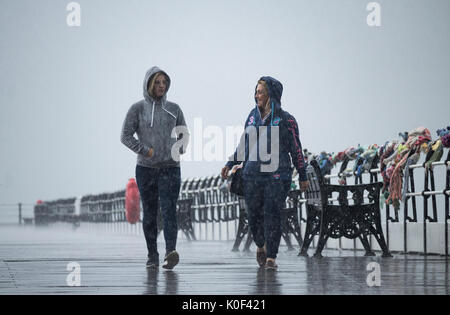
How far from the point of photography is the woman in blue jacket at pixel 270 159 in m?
8.09

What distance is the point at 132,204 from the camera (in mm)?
28094

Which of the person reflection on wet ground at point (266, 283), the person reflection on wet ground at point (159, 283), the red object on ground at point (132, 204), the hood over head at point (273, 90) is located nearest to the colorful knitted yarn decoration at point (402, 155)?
the hood over head at point (273, 90)

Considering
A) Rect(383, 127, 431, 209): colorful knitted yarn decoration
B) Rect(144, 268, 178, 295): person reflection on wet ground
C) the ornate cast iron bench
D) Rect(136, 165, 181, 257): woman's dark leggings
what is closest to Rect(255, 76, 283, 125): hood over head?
Rect(136, 165, 181, 257): woman's dark leggings

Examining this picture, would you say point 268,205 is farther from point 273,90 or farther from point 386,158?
point 386,158

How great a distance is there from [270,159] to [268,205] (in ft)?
1.17

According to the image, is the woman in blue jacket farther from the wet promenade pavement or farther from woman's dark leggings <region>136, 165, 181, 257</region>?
woman's dark leggings <region>136, 165, 181, 257</region>

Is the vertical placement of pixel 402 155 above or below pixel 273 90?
below

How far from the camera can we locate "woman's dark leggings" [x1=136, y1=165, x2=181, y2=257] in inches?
325

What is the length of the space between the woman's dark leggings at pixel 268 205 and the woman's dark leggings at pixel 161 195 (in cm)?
58

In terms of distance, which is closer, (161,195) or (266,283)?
(266,283)

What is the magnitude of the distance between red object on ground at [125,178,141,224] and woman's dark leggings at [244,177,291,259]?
19828 mm

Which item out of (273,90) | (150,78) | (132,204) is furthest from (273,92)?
(132,204)

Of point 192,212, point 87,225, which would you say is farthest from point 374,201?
point 87,225
